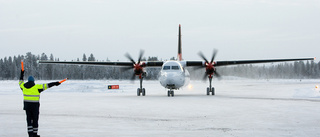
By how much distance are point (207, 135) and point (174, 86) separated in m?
17.9

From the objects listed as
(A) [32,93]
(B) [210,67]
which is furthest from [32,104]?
(B) [210,67]

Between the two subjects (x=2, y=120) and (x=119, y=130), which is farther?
(x=2, y=120)

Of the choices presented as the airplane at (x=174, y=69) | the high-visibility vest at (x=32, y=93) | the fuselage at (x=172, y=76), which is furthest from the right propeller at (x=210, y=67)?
the high-visibility vest at (x=32, y=93)

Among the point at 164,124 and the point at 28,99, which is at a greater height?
the point at 28,99

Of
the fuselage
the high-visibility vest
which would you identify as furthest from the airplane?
the high-visibility vest

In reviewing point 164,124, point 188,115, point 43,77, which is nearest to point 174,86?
point 188,115

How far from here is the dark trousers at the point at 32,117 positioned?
9680 millimetres

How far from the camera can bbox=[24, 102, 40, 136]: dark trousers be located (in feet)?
31.8

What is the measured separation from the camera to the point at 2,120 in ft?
44.0

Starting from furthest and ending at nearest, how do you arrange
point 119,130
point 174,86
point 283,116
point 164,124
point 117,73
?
point 117,73 < point 174,86 < point 283,116 < point 164,124 < point 119,130

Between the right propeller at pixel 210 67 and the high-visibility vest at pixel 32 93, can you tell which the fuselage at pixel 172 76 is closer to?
the right propeller at pixel 210 67

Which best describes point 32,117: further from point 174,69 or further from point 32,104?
point 174,69

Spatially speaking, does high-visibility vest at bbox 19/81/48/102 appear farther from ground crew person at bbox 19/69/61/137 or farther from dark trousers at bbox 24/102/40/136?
dark trousers at bbox 24/102/40/136

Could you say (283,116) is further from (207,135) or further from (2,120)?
(2,120)
